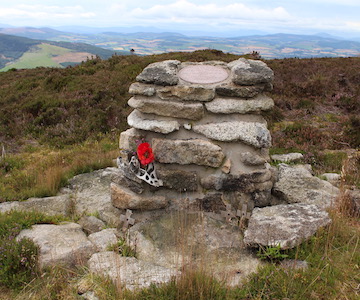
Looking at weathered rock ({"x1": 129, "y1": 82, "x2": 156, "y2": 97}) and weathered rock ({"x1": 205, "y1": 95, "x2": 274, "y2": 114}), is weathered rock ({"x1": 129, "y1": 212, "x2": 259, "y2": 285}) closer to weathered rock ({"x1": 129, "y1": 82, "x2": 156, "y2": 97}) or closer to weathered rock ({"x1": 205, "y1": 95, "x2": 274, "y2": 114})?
weathered rock ({"x1": 205, "y1": 95, "x2": 274, "y2": 114})

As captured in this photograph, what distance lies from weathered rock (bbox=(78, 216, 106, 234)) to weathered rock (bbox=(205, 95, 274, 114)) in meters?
2.50

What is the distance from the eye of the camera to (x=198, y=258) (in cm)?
377

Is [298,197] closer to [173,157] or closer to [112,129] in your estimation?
[173,157]

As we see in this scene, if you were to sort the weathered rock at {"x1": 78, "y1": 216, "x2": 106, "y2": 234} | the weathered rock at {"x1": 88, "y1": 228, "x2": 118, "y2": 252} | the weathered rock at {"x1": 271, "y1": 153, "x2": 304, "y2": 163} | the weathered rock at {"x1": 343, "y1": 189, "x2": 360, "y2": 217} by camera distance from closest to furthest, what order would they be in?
the weathered rock at {"x1": 88, "y1": 228, "x2": 118, "y2": 252}
the weathered rock at {"x1": 343, "y1": 189, "x2": 360, "y2": 217}
the weathered rock at {"x1": 78, "y1": 216, "x2": 106, "y2": 234}
the weathered rock at {"x1": 271, "y1": 153, "x2": 304, "y2": 163}

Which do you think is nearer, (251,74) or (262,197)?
(251,74)

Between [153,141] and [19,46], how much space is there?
280ft

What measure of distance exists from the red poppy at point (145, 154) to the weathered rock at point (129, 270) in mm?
1452

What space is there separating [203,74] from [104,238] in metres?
3.12

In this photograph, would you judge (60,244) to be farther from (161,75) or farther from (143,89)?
(161,75)

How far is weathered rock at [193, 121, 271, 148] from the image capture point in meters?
4.62

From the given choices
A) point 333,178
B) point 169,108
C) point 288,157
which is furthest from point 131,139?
point 288,157

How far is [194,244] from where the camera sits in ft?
12.1

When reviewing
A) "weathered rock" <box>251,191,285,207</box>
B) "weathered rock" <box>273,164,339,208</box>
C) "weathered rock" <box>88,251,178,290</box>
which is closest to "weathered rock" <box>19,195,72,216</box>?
"weathered rock" <box>88,251,178,290</box>

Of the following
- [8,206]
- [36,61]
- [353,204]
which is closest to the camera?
[353,204]
